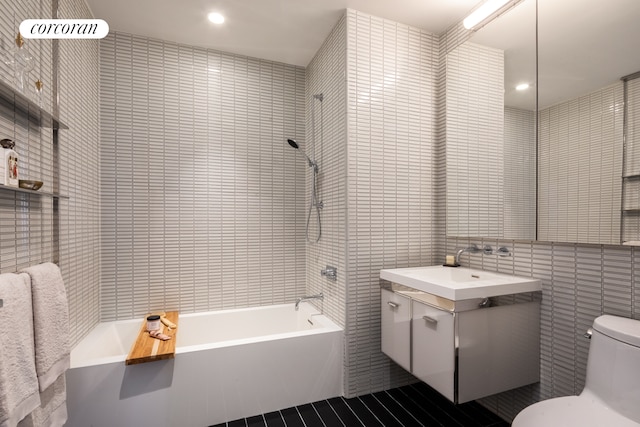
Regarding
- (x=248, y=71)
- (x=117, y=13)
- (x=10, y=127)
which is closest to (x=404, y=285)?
(x=10, y=127)

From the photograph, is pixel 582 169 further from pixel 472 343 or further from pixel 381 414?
pixel 381 414

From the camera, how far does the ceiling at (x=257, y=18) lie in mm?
1919

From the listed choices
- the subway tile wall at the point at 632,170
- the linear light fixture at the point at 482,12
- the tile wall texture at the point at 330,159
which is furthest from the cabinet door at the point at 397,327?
the linear light fixture at the point at 482,12

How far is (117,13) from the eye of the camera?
2021mm

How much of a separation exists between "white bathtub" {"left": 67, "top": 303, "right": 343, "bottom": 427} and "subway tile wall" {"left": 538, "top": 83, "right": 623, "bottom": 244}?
4.67ft

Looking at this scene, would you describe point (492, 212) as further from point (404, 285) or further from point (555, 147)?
point (404, 285)

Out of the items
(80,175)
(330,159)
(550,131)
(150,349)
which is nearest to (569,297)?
(550,131)

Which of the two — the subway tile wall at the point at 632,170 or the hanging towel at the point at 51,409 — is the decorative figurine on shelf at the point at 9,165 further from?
the subway tile wall at the point at 632,170

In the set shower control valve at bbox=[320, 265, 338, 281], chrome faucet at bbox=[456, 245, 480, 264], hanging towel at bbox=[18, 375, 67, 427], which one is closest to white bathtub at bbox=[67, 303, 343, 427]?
hanging towel at bbox=[18, 375, 67, 427]

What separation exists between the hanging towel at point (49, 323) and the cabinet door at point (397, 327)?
163 centimetres

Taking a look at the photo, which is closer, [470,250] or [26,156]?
[26,156]

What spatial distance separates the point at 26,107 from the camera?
4.22 ft

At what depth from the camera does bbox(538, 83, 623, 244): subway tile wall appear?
1.31 meters

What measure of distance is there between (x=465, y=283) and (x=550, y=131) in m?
0.90
